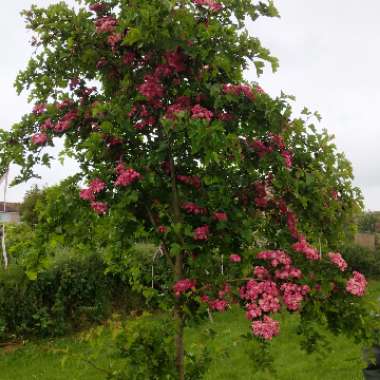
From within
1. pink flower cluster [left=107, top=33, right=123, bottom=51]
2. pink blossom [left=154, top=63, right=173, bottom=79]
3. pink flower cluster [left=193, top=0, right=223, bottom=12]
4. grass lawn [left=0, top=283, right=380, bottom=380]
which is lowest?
grass lawn [left=0, top=283, right=380, bottom=380]

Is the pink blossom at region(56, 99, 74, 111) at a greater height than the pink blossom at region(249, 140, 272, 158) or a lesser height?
greater

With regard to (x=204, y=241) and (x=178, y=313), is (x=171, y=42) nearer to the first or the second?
(x=204, y=241)

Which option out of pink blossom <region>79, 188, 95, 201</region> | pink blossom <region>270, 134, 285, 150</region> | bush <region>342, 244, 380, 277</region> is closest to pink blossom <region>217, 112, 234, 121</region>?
pink blossom <region>270, 134, 285, 150</region>

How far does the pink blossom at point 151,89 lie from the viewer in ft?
12.5

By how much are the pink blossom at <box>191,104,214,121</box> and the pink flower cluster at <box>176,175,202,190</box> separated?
0.56m

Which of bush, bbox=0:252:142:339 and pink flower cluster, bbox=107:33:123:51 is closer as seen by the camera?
pink flower cluster, bbox=107:33:123:51

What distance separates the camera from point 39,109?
14.0ft

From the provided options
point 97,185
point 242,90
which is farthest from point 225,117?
point 97,185

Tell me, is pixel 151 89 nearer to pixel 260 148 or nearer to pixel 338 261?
pixel 260 148

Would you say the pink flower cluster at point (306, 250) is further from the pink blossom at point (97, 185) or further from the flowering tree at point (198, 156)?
the pink blossom at point (97, 185)

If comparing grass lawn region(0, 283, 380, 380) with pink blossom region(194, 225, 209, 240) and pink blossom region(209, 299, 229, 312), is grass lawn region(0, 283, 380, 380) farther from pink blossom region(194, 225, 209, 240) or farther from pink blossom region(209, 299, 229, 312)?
pink blossom region(194, 225, 209, 240)

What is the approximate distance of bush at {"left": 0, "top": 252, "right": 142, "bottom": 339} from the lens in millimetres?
11352

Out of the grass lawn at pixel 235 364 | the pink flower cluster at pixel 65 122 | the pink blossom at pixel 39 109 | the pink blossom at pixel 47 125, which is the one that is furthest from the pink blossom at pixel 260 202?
the grass lawn at pixel 235 364

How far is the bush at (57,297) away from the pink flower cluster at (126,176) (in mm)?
8227
